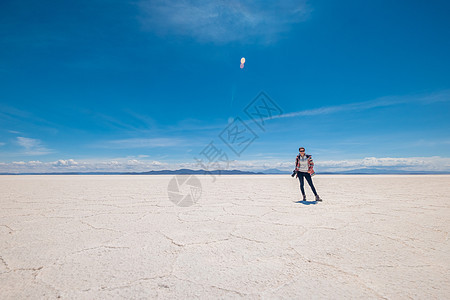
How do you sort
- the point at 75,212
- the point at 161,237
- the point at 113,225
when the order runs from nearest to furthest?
the point at 161,237 < the point at 113,225 < the point at 75,212

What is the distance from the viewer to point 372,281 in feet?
4.83

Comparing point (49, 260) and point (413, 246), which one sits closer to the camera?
point (49, 260)

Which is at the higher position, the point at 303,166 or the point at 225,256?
the point at 303,166

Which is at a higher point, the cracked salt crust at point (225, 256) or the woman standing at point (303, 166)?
the woman standing at point (303, 166)

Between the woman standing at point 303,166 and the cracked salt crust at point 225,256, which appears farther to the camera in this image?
the woman standing at point 303,166

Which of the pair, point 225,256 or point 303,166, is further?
point 303,166

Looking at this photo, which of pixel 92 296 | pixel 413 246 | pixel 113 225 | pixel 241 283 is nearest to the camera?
pixel 92 296

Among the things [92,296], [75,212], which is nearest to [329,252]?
[92,296]

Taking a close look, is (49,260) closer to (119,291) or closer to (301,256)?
(119,291)

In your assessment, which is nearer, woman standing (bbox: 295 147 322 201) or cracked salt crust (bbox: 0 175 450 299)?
cracked salt crust (bbox: 0 175 450 299)

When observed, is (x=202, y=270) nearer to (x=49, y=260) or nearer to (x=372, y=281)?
(x=372, y=281)

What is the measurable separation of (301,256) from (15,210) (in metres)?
4.93

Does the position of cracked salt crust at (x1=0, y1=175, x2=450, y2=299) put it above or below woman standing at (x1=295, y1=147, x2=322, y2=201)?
below

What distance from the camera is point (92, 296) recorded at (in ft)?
4.32
